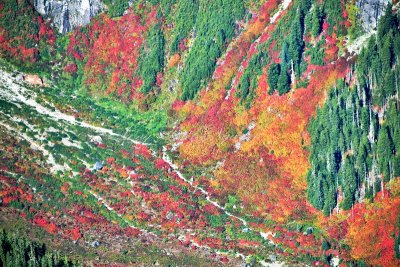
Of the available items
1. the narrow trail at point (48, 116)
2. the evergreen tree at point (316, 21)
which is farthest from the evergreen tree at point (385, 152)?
the evergreen tree at point (316, 21)


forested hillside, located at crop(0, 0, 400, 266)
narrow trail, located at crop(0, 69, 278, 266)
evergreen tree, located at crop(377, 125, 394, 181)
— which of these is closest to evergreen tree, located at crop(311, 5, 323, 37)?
forested hillside, located at crop(0, 0, 400, 266)

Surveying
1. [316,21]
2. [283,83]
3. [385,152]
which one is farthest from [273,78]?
[385,152]

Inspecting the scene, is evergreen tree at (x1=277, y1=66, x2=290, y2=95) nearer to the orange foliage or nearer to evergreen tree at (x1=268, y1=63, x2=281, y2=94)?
evergreen tree at (x1=268, y1=63, x2=281, y2=94)

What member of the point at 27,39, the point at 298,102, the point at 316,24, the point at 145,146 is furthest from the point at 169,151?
the point at 27,39

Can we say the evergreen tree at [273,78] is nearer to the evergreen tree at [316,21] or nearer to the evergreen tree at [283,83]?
the evergreen tree at [283,83]

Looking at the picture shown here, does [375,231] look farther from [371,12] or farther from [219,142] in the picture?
[371,12]
